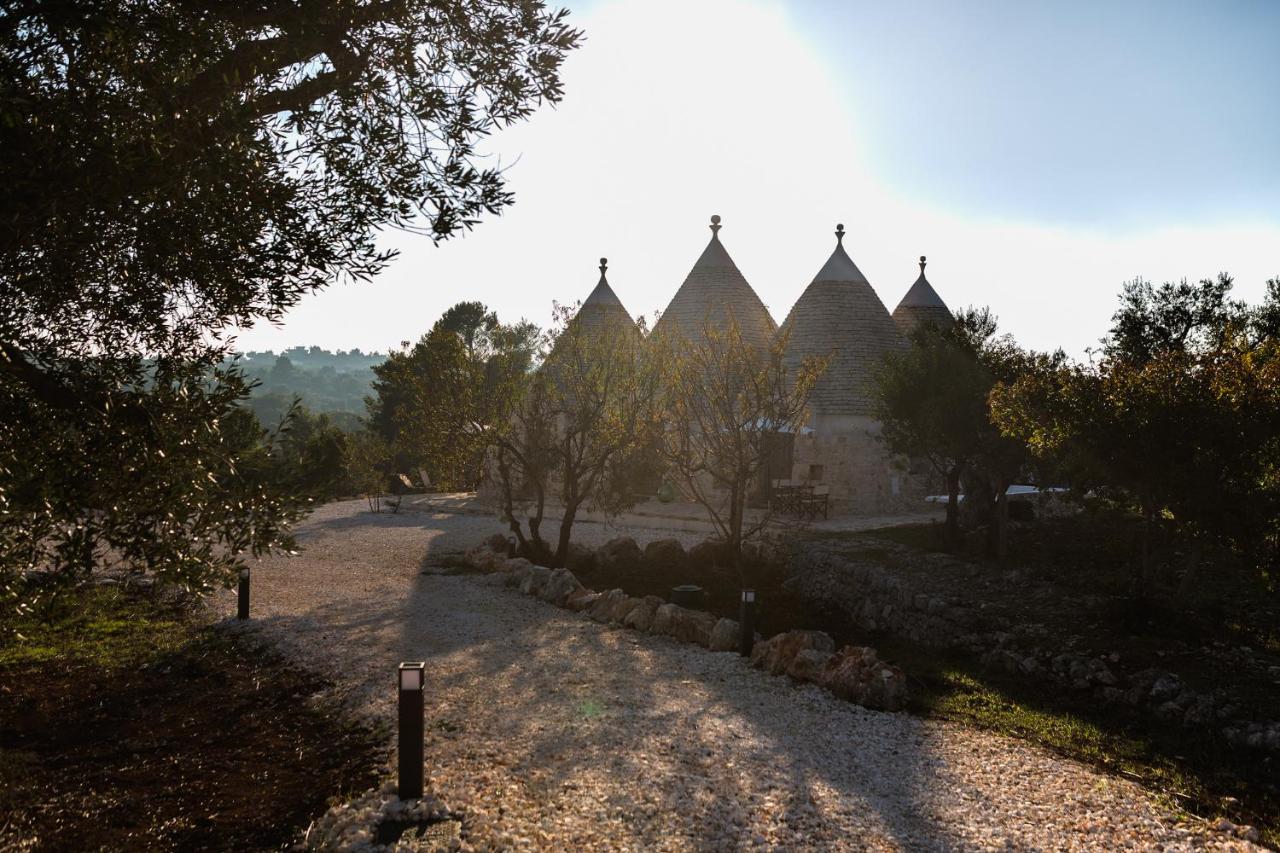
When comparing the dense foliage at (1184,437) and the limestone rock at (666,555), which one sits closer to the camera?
the dense foliage at (1184,437)

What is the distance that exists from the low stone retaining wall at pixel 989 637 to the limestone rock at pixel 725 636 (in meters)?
2.69

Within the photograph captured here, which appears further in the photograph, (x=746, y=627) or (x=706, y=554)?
(x=706, y=554)

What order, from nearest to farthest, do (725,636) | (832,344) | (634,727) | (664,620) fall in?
(634,727) < (725,636) < (664,620) < (832,344)

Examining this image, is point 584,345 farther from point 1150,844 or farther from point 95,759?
point 1150,844

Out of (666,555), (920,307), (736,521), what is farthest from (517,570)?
(920,307)

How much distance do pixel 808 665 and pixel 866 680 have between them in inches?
30.7

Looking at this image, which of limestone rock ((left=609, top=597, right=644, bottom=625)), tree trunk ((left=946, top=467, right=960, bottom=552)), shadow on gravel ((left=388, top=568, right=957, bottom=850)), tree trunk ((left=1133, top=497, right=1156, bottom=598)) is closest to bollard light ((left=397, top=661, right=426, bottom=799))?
shadow on gravel ((left=388, top=568, right=957, bottom=850))

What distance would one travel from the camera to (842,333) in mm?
26406

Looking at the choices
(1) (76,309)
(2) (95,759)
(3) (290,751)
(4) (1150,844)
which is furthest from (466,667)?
(4) (1150,844)

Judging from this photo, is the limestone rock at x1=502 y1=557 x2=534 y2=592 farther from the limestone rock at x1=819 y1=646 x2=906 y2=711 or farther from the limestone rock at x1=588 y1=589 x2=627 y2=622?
the limestone rock at x1=819 y1=646 x2=906 y2=711

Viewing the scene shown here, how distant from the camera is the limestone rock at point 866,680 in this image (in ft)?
27.5

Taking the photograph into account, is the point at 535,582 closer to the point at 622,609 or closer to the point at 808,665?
the point at 622,609

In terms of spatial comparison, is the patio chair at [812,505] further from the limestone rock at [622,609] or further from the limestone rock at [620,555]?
the limestone rock at [622,609]

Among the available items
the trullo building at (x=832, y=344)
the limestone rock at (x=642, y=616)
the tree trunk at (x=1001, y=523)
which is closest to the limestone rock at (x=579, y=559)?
the limestone rock at (x=642, y=616)
